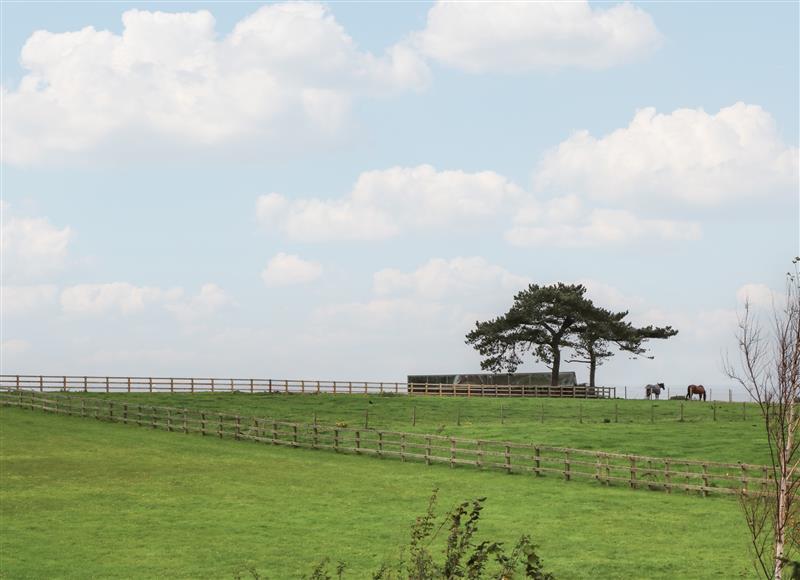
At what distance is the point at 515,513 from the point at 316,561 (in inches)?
301

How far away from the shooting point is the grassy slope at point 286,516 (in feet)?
68.8

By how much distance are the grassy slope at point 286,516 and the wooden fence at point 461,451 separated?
1081 millimetres

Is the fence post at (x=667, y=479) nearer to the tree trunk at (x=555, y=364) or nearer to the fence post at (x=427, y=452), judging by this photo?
the fence post at (x=427, y=452)

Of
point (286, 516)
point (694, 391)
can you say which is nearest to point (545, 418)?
point (694, 391)

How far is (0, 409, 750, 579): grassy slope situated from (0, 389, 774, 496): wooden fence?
42.5 inches

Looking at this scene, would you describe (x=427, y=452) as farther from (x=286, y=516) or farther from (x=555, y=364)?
Answer: (x=555, y=364)

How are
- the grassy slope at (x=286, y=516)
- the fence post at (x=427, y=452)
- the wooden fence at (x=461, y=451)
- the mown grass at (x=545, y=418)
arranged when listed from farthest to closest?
the mown grass at (x=545, y=418) → the fence post at (x=427, y=452) → the wooden fence at (x=461, y=451) → the grassy slope at (x=286, y=516)

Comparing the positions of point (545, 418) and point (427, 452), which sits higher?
point (427, 452)

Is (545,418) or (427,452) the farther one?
(545,418)

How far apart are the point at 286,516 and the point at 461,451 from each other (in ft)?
39.4

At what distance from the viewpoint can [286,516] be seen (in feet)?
87.4

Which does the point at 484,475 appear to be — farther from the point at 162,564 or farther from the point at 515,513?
the point at 162,564

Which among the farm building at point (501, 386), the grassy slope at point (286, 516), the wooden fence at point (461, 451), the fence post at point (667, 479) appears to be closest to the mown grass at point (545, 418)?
the wooden fence at point (461, 451)

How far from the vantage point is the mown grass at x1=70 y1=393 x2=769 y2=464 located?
42.5 meters
